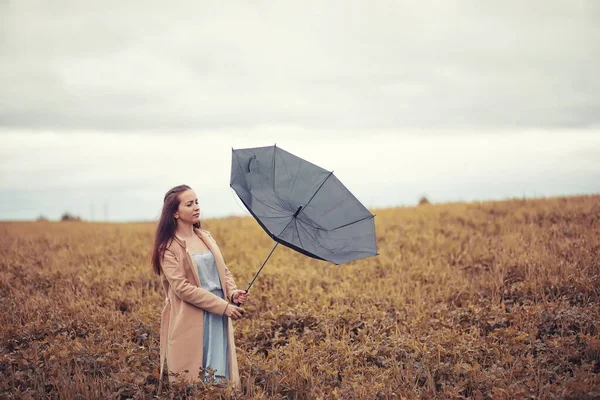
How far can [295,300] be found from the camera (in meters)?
8.43

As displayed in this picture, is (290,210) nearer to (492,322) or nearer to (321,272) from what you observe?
(492,322)

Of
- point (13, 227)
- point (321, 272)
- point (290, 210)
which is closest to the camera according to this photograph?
point (290, 210)

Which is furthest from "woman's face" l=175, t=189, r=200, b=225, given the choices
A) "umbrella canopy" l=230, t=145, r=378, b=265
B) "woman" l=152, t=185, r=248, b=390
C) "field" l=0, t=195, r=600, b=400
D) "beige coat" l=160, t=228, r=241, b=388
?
"field" l=0, t=195, r=600, b=400

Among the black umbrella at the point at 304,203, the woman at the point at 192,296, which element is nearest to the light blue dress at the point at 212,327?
the woman at the point at 192,296

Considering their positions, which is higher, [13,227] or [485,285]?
[13,227]

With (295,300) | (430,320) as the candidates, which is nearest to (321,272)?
(295,300)

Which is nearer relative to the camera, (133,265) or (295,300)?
(295,300)

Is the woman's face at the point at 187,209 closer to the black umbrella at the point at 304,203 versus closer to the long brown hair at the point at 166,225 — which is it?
the long brown hair at the point at 166,225

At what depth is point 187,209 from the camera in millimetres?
4984

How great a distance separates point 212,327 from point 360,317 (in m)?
A: 3.24

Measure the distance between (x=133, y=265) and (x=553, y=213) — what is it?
10.6 meters

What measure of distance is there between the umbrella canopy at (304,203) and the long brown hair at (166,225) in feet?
2.99

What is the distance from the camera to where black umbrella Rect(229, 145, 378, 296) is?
436 cm

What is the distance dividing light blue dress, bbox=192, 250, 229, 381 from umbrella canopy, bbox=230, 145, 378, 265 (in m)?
1.02
